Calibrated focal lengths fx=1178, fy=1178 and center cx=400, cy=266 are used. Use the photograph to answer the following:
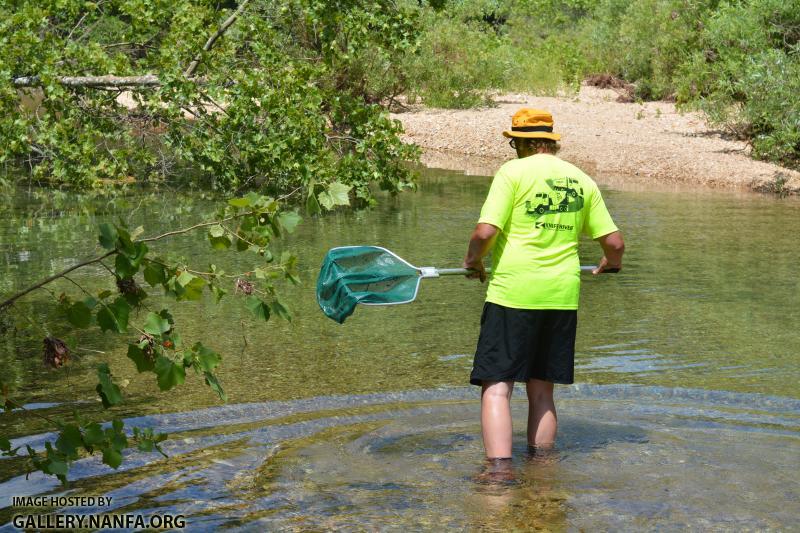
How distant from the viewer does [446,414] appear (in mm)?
6719

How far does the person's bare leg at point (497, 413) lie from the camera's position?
5574mm

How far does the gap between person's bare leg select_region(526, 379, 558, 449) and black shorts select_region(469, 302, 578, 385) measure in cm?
16

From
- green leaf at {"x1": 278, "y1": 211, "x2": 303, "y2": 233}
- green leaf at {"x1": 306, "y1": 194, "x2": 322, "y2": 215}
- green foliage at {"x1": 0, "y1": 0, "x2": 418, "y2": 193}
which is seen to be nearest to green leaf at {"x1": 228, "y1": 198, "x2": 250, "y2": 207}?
green leaf at {"x1": 278, "y1": 211, "x2": 303, "y2": 233}

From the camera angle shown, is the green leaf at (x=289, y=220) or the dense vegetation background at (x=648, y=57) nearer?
the green leaf at (x=289, y=220)

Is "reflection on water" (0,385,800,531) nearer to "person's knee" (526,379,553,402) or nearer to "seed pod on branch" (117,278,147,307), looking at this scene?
"person's knee" (526,379,553,402)

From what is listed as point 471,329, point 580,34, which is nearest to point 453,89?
point 580,34

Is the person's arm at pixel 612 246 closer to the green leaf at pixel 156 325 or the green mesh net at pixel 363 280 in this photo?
the green mesh net at pixel 363 280

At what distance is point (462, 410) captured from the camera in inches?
267

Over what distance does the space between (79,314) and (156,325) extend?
28 cm

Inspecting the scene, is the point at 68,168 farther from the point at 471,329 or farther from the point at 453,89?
the point at 453,89

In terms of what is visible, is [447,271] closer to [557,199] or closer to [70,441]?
[557,199]

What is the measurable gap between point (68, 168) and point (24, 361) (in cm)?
305

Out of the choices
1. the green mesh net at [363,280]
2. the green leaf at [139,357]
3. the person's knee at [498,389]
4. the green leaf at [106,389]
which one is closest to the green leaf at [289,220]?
the green leaf at [139,357]

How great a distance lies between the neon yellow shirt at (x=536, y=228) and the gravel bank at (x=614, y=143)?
1323 cm
